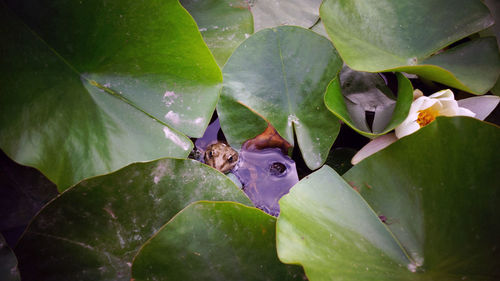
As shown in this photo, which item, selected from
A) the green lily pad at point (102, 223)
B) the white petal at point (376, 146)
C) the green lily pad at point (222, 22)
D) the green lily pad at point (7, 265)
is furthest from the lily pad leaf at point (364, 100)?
the green lily pad at point (7, 265)

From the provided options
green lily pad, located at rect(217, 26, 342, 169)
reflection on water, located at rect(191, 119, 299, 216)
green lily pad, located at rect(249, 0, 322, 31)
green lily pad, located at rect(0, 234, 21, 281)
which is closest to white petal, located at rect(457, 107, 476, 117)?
green lily pad, located at rect(217, 26, 342, 169)

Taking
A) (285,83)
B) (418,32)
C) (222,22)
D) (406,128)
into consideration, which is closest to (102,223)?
(285,83)

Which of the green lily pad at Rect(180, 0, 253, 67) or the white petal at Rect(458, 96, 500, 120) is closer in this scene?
the white petal at Rect(458, 96, 500, 120)

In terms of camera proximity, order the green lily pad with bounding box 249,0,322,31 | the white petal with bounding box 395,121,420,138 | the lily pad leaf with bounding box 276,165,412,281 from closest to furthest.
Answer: the lily pad leaf with bounding box 276,165,412,281
the white petal with bounding box 395,121,420,138
the green lily pad with bounding box 249,0,322,31

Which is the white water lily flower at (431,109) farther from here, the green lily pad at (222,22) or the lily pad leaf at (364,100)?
the green lily pad at (222,22)

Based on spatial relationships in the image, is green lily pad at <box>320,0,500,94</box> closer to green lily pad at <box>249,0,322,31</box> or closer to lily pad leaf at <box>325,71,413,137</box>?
lily pad leaf at <box>325,71,413,137</box>

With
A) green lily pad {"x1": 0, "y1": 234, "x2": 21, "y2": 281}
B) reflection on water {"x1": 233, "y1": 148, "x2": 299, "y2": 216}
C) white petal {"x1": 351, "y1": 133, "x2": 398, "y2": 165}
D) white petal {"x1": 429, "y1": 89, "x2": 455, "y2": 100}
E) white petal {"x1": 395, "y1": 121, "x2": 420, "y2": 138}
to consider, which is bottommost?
reflection on water {"x1": 233, "y1": 148, "x2": 299, "y2": 216}

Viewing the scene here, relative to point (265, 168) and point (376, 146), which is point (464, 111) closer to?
point (376, 146)
